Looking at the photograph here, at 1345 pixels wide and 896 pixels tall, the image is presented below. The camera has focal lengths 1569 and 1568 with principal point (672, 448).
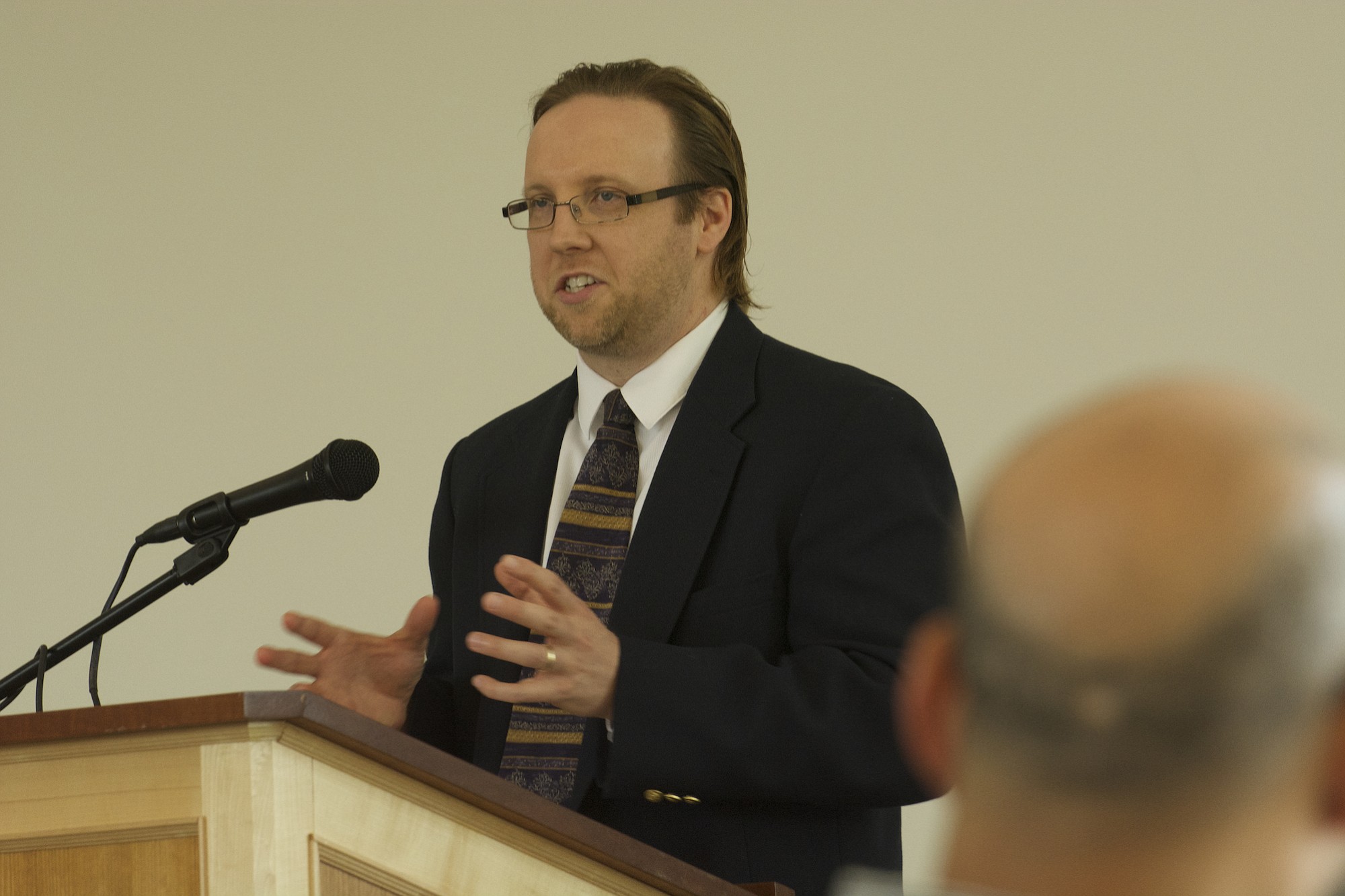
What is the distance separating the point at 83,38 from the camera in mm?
4465

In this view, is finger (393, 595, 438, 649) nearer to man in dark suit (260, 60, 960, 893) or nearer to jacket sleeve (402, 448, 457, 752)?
man in dark suit (260, 60, 960, 893)

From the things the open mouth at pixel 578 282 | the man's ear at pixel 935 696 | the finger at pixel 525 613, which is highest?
the open mouth at pixel 578 282

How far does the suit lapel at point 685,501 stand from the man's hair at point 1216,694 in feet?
5.33

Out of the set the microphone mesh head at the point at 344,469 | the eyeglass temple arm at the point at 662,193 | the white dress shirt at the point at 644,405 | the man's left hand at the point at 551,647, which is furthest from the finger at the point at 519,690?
the eyeglass temple arm at the point at 662,193

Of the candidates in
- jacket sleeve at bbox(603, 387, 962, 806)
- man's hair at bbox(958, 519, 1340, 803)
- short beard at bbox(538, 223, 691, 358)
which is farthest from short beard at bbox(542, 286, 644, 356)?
man's hair at bbox(958, 519, 1340, 803)

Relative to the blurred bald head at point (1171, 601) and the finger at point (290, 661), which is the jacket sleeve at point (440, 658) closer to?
the finger at point (290, 661)

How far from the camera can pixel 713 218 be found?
261cm

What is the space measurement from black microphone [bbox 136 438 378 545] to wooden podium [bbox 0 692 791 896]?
1.66 ft

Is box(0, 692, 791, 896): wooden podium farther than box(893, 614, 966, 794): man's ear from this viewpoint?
Yes

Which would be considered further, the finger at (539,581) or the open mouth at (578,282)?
the open mouth at (578,282)

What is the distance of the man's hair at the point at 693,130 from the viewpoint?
2.57 m

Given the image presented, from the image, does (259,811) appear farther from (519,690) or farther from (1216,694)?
(1216,694)

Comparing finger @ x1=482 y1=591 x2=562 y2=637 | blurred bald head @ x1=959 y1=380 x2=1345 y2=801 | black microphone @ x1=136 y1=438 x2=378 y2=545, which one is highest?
blurred bald head @ x1=959 y1=380 x2=1345 y2=801

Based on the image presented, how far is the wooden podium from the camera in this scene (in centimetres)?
130
